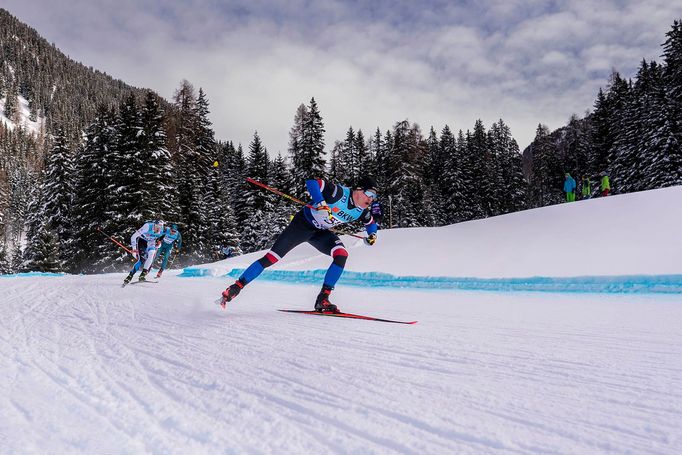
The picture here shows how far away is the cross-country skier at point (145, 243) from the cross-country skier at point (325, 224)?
22.0ft

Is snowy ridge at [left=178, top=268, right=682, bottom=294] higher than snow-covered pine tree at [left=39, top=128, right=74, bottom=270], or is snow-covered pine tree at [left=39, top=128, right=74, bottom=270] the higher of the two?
snow-covered pine tree at [left=39, top=128, right=74, bottom=270]

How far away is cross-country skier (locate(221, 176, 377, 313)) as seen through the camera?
524 centimetres

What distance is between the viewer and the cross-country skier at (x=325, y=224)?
17.2 feet

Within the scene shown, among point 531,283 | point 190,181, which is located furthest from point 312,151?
point 531,283

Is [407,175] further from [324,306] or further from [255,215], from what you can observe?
[324,306]

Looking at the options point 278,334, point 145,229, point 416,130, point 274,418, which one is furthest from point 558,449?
point 416,130

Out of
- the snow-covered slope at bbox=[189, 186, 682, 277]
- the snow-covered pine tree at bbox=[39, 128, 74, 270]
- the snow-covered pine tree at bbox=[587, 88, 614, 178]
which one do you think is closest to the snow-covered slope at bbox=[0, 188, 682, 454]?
the snow-covered slope at bbox=[189, 186, 682, 277]

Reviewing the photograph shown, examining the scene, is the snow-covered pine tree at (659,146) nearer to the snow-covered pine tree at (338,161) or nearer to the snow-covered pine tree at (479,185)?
the snow-covered pine tree at (479,185)

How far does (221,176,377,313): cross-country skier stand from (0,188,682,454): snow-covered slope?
1.54 feet

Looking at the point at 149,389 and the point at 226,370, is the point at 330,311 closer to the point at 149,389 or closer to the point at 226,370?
the point at 226,370

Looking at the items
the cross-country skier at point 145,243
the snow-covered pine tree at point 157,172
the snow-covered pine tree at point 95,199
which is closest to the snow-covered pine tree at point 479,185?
the snow-covered pine tree at point 157,172

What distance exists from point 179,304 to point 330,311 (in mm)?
2740

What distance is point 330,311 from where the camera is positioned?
5066 millimetres

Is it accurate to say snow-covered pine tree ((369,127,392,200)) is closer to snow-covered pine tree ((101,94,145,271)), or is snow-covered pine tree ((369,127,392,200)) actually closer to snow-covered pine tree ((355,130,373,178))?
snow-covered pine tree ((355,130,373,178))
